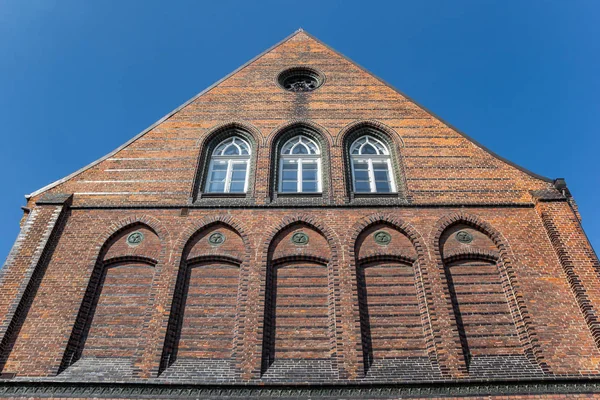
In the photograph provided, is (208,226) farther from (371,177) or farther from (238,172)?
(371,177)

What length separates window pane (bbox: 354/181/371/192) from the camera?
11945 mm

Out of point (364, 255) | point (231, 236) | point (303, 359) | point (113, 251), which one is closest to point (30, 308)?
point (113, 251)

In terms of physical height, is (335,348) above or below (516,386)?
above

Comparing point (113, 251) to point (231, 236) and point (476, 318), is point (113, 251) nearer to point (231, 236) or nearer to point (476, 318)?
point (231, 236)

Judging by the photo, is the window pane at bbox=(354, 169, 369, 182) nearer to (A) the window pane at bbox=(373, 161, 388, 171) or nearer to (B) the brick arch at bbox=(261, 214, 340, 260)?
(A) the window pane at bbox=(373, 161, 388, 171)

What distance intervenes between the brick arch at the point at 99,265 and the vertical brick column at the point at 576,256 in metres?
8.40

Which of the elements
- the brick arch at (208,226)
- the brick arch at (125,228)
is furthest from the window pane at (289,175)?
the brick arch at (125,228)

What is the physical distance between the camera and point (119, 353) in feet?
29.9

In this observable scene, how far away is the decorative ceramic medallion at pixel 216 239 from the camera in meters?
10.6

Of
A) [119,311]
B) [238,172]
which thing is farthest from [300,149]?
[119,311]

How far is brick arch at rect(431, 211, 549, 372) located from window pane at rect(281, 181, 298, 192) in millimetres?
3483

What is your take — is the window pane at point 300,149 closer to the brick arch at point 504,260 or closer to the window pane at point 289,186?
the window pane at point 289,186

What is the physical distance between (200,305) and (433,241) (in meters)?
5.13

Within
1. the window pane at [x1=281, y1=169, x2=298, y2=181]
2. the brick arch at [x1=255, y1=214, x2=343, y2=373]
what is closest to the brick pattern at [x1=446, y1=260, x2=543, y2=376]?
the brick arch at [x1=255, y1=214, x2=343, y2=373]
